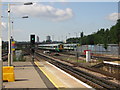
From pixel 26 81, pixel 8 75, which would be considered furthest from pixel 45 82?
pixel 8 75

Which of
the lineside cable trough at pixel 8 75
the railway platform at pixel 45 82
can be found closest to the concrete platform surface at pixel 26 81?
the railway platform at pixel 45 82

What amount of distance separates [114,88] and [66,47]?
8174 centimetres

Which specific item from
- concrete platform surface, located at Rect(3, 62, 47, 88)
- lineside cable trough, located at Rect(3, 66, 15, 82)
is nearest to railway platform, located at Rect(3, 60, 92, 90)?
concrete platform surface, located at Rect(3, 62, 47, 88)

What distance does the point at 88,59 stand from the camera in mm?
38469

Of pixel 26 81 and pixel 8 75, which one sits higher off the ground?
pixel 8 75

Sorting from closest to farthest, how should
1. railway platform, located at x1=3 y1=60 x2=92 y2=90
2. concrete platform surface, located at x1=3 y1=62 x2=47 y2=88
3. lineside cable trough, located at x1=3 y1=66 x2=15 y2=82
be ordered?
railway platform, located at x1=3 y1=60 x2=92 y2=90 < concrete platform surface, located at x1=3 y1=62 x2=47 y2=88 < lineside cable trough, located at x1=3 y1=66 x2=15 y2=82

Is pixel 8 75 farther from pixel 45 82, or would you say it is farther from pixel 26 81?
pixel 45 82

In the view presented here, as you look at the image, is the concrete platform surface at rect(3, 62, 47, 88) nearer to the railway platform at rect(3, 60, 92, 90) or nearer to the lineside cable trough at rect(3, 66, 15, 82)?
the railway platform at rect(3, 60, 92, 90)

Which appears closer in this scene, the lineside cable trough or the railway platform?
the railway platform

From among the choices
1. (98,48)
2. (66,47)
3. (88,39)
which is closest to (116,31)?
(98,48)

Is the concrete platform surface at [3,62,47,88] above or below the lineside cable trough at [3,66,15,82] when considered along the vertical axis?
below

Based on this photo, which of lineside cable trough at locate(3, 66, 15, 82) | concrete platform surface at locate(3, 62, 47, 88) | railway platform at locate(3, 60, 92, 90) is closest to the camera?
railway platform at locate(3, 60, 92, 90)

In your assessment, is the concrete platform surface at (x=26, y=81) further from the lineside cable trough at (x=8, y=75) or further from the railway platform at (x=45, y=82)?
the lineside cable trough at (x=8, y=75)

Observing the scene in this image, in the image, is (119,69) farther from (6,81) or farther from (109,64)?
(6,81)
